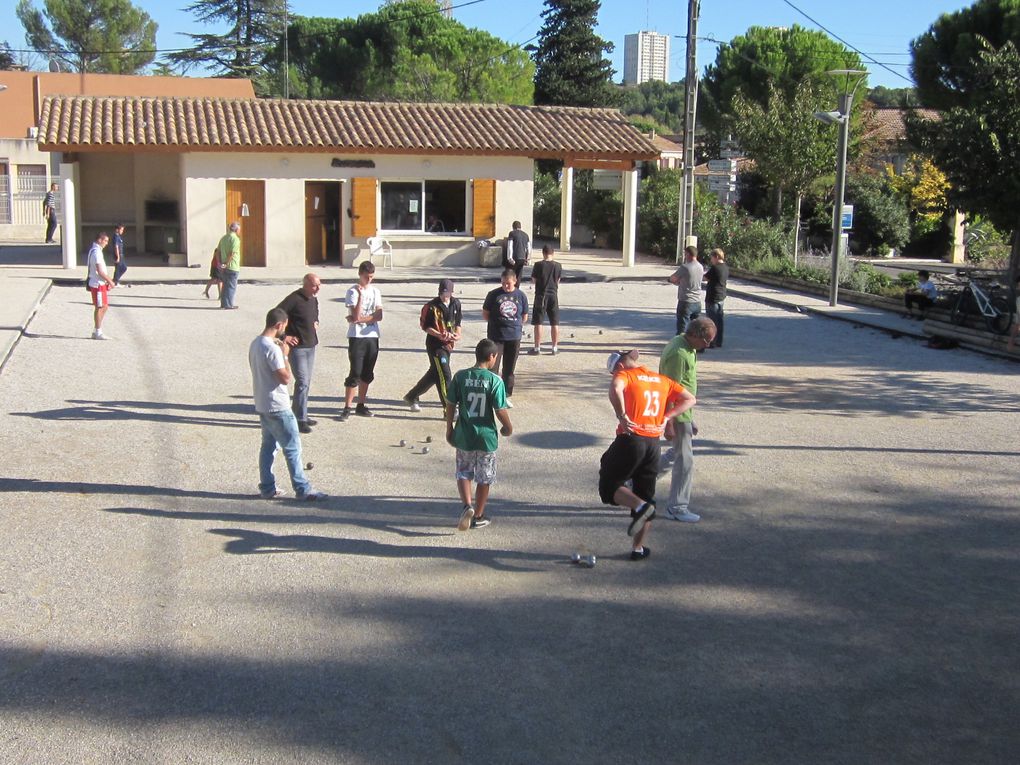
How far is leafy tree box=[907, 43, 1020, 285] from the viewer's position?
17.6m

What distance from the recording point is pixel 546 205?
41281mm

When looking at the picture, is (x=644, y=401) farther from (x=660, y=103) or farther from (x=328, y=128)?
(x=660, y=103)

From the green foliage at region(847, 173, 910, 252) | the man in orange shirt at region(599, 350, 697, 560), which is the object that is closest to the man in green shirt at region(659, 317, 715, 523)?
the man in orange shirt at region(599, 350, 697, 560)

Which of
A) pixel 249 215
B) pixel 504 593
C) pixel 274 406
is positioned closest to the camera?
pixel 504 593

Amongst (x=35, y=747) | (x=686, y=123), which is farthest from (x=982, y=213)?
(x=35, y=747)

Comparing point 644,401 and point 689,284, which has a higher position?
point 689,284

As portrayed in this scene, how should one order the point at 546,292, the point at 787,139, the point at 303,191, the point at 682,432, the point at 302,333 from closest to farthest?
the point at 682,432
the point at 302,333
the point at 546,292
the point at 303,191
the point at 787,139

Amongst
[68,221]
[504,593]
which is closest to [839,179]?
[504,593]

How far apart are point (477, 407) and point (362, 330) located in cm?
406

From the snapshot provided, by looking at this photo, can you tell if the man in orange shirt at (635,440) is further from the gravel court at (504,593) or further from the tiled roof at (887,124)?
the tiled roof at (887,124)

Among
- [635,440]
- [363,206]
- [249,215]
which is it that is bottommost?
[635,440]

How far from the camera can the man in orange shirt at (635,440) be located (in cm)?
711

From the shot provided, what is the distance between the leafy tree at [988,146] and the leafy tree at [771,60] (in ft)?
86.2

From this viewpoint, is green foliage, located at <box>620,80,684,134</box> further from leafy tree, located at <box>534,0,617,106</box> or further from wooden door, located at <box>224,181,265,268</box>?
wooden door, located at <box>224,181,265,268</box>
